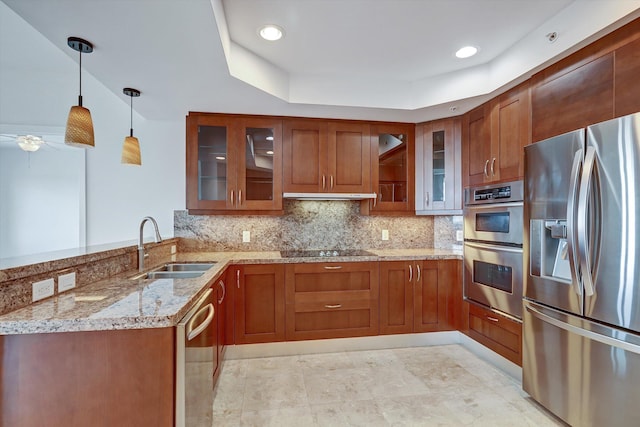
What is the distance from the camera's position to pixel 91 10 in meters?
1.45

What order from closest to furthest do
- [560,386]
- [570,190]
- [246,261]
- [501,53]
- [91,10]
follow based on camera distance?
[91,10]
[570,190]
[560,386]
[501,53]
[246,261]

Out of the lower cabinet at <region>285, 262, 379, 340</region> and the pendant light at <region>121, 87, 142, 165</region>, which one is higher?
the pendant light at <region>121, 87, 142, 165</region>

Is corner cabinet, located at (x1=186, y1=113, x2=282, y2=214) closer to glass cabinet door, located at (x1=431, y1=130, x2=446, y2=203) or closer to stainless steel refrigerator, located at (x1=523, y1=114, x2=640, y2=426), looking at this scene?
glass cabinet door, located at (x1=431, y1=130, x2=446, y2=203)

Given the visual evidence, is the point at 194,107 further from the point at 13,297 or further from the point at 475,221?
the point at 475,221

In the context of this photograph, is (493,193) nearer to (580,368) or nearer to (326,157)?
(580,368)

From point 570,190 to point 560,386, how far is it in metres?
1.14

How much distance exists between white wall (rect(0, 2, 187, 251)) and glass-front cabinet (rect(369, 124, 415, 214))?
2.02 metres

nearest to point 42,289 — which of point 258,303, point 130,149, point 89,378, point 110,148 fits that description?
point 89,378

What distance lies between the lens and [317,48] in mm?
2256

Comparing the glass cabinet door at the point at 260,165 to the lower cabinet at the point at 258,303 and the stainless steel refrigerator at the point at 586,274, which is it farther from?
the stainless steel refrigerator at the point at 586,274

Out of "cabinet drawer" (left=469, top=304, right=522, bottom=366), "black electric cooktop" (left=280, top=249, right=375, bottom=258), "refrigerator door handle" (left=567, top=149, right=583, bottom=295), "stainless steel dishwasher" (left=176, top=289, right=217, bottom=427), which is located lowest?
"cabinet drawer" (left=469, top=304, right=522, bottom=366)

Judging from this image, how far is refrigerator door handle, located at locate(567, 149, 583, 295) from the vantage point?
1.63 m

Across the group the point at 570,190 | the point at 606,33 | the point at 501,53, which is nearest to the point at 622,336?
the point at 570,190

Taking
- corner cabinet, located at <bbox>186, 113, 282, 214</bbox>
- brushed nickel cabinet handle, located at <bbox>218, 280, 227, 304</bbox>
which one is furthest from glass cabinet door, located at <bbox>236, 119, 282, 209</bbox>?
brushed nickel cabinet handle, located at <bbox>218, 280, 227, 304</bbox>
